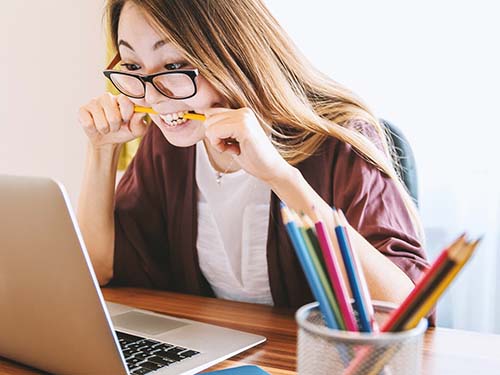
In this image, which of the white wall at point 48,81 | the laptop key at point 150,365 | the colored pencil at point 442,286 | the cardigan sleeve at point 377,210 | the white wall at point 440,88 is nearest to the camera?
the colored pencil at point 442,286

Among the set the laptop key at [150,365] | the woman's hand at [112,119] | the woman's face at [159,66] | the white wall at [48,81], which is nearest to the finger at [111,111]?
the woman's hand at [112,119]

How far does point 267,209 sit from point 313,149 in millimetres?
150

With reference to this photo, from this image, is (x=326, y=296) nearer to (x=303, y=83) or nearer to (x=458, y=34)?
(x=303, y=83)

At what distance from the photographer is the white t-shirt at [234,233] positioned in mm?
1238

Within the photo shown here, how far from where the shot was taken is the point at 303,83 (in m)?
1.18

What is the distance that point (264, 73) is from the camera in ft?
3.62

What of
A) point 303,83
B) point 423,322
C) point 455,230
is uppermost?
point 303,83

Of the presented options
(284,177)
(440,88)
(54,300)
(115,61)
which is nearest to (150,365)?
(54,300)

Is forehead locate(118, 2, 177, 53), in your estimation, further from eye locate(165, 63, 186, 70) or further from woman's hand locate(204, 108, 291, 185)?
woman's hand locate(204, 108, 291, 185)

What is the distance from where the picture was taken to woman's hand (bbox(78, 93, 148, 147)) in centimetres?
126

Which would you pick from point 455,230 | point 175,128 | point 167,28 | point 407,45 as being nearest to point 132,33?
point 167,28

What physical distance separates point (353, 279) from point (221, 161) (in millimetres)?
Result: 860

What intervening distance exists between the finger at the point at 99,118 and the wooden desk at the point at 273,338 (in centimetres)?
31

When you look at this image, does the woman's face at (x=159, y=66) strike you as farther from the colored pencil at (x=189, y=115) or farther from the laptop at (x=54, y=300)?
the laptop at (x=54, y=300)
